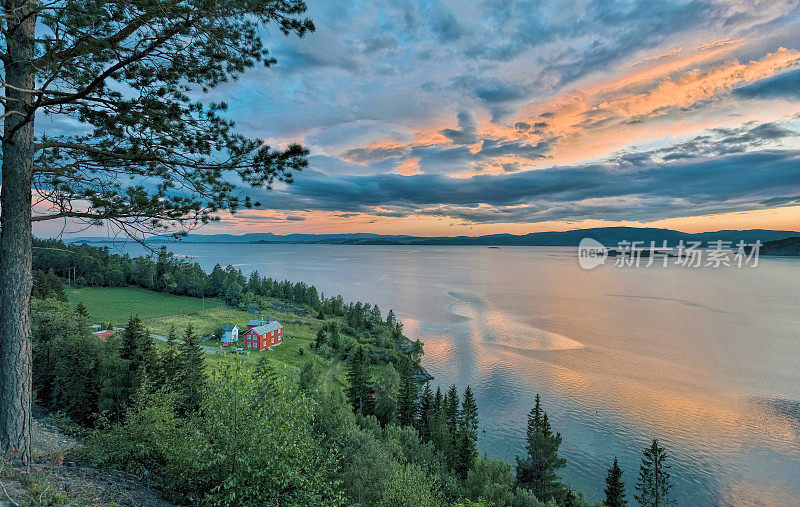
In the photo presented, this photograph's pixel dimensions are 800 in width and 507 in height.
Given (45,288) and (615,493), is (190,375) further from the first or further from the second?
(45,288)

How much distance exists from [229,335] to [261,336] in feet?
18.7

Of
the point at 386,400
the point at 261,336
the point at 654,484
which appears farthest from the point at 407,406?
the point at 261,336

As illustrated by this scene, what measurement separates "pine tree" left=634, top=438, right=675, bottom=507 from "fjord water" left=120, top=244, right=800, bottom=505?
1.01 metres

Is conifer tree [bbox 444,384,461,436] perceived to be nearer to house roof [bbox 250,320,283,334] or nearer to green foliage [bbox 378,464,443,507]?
green foliage [bbox 378,464,443,507]

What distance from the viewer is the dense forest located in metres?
9.88

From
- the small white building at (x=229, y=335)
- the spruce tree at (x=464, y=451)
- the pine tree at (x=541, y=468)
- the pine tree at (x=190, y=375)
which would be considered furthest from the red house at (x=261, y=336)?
the pine tree at (x=541, y=468)

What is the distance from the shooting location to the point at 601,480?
30.8 m

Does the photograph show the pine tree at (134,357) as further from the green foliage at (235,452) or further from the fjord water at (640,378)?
the green foliage at (235,452)

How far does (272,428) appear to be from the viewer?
10.3 metres

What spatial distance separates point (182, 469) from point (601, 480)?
34740 mm

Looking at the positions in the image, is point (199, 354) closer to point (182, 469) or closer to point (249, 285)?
point (182, 469)

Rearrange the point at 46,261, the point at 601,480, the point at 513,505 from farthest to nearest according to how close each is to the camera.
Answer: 1. the point at 46,261
2. the point at 601,480
3. the point at 513,505

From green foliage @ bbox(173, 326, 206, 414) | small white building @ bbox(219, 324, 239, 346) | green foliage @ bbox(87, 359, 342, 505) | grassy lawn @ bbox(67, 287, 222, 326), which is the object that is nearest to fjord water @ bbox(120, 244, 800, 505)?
green foliage @ bbox(173, 326, 206, 414)

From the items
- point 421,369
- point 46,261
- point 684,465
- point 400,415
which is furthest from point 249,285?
point 684,465
